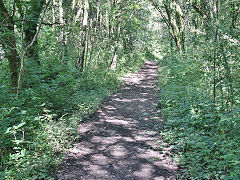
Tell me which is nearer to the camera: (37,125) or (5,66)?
(37,125)

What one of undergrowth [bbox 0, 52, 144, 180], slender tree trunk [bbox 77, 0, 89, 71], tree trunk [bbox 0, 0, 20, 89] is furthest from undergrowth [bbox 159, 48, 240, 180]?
slender tree trunk [bbox 77, 0, 89, 71]

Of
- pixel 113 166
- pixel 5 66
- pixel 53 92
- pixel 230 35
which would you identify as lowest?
pixel 113 166

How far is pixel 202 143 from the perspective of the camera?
14.7 feet

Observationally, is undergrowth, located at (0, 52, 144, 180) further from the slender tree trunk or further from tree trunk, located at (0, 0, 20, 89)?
the slender tree trunk

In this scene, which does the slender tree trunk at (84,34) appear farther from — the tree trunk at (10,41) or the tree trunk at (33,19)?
the tree trunk at (10,41)

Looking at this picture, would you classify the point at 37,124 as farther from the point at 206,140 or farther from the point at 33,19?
the point at 33,19

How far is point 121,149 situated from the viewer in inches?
219

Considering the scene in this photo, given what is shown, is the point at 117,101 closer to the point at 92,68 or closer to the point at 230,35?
the point at 92,68

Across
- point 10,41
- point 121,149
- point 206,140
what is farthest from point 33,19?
point 206,140

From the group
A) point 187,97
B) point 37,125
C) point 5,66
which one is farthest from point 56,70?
point 187,97

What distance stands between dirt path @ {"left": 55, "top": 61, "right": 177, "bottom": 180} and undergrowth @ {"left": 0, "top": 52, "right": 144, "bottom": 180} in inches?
14.1

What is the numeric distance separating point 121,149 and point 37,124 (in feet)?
6.75

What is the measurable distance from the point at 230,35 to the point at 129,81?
35.0 feet

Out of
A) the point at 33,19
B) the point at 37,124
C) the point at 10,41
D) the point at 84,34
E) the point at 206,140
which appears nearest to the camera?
the point at 206,140
